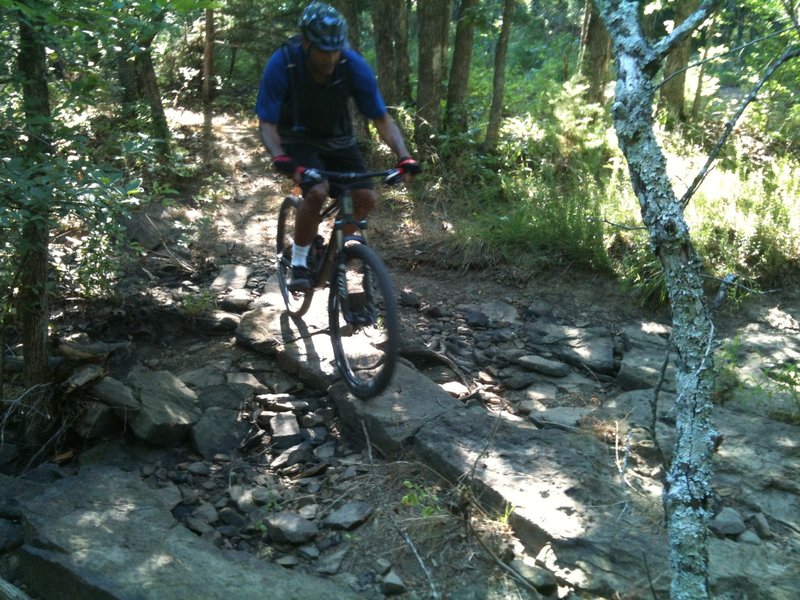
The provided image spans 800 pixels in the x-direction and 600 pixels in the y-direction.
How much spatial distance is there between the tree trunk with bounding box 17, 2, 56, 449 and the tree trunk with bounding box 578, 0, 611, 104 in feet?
23.8

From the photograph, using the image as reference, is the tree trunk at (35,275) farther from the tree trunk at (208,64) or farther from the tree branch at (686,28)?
the tree trunk at (208,64)

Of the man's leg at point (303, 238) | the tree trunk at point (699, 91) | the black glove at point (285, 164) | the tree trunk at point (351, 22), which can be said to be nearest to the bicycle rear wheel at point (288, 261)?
the man's leg at point (303, 238)

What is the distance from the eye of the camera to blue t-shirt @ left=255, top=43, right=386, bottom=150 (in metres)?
4.51

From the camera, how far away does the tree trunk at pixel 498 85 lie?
8.55 metres

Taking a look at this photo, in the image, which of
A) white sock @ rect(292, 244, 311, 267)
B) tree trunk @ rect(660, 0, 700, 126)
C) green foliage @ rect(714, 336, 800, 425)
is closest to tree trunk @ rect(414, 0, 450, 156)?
tree trunk @ rect(660, 0, 700, 126)

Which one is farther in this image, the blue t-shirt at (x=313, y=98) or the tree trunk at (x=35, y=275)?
the blue t-shirt at (x=313, y=98)

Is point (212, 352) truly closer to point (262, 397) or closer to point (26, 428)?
point (262, 397)

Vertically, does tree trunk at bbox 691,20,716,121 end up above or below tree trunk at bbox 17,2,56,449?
above

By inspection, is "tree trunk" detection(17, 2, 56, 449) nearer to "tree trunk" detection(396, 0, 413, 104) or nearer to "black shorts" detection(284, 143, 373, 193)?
"black shorts" detection(284, 143, 373, 193)

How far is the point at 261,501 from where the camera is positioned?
380cm

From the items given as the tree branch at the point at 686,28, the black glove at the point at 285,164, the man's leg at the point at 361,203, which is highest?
the tree branch at the point at 686,28

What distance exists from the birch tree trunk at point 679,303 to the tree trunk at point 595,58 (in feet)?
23.7

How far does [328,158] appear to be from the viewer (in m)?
4.98

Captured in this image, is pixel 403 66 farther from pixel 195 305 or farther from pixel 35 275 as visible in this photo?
pixel 35 275
